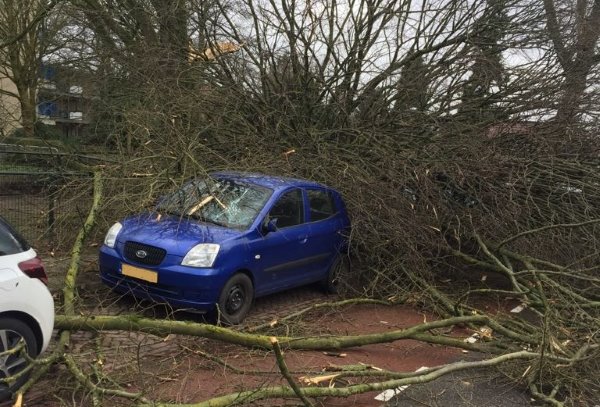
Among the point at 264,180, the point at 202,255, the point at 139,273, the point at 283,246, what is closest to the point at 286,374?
the point at 202,255

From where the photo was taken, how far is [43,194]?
394 inches

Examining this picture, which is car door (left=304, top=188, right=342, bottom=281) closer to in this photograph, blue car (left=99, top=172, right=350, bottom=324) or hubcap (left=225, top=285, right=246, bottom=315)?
blue car (left=99, top=172, right=350, bottom=324)

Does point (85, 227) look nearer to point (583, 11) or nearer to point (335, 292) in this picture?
point (335, 292)

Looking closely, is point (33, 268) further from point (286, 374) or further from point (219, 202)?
point (219, 202)

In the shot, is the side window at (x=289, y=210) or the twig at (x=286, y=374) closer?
the twig at (x=286, y=374)

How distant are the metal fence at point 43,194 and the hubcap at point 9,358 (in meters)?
4.23

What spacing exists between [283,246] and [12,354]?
3731 mm

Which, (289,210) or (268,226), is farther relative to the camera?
(289,210)

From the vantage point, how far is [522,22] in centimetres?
1141

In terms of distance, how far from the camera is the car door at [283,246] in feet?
23.6

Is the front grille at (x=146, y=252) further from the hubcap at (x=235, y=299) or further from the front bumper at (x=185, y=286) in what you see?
the hubcap at (x=235, y=299)

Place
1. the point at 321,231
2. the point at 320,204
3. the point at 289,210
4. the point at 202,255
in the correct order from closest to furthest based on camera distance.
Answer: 1. the point at 202,255
2. the point at 289,210
3. the point at 321,231
4. the point at 320,204

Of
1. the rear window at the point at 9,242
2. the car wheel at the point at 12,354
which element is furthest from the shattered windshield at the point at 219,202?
the car wheel at the point at 12,354

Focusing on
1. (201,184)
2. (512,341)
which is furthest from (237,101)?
(512,341)
